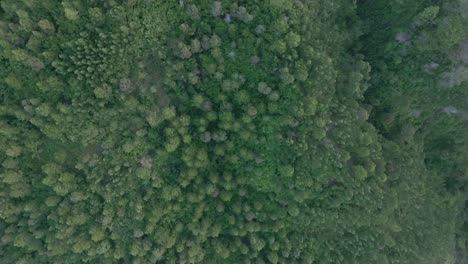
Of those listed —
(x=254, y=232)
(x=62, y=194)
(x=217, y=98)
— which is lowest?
(x=62, y=194)

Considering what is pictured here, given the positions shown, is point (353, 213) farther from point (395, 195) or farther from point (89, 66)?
point (89, 66)

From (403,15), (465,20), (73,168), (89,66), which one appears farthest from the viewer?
(403,15)

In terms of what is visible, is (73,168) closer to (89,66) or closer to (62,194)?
(62,194)

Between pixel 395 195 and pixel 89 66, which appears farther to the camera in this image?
pixel 395 195

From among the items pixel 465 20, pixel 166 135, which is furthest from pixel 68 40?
pixel 465 20

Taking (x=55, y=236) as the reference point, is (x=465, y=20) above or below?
above

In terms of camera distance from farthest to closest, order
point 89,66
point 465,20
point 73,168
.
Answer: point 465,20, point 73,168, point 89,66
